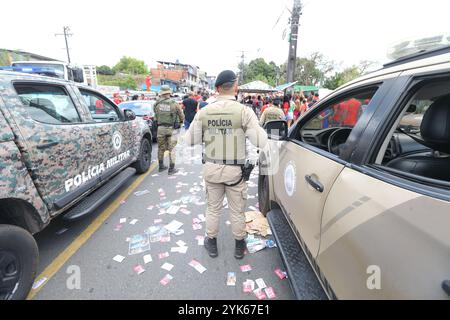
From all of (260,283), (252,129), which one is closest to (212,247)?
(260,283)

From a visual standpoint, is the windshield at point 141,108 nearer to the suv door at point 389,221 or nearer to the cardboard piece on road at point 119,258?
the cardboard piece on road at point 119,258

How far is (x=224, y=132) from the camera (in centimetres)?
230

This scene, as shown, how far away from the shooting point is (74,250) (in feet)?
8.76

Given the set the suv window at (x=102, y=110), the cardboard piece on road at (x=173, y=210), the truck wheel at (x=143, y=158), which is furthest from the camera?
the truck wheel at (x=143, y=158)

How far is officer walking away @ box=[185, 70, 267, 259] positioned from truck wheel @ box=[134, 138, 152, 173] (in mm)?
2848

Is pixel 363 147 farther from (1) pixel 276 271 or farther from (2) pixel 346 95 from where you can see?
(1) pixel 276 271

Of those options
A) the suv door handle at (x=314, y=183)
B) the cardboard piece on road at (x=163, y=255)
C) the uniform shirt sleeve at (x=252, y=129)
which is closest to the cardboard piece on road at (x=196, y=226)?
the cardboard piece on road at (x=163, y=255)

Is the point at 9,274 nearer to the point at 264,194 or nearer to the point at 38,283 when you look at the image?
the point at 38,283

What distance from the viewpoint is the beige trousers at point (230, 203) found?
8.15ft

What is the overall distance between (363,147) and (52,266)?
2.94m

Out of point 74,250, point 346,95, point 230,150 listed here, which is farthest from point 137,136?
point 346,95

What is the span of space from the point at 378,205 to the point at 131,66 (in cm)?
10066

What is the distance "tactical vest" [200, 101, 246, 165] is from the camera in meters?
2.26

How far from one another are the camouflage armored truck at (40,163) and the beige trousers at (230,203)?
1.42 meters
